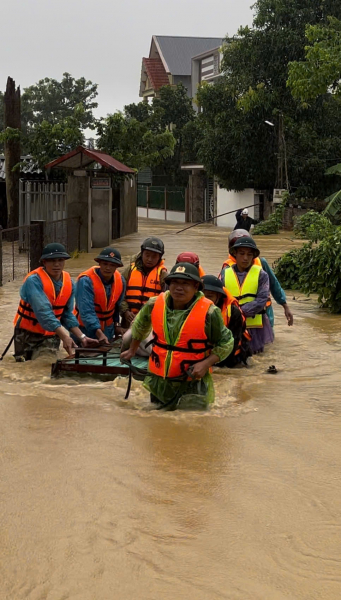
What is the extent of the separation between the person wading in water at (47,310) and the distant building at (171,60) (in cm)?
4380

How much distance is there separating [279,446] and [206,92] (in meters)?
29.1

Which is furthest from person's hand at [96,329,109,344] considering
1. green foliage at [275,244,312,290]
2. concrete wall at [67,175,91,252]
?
concrete wall at [67,175,91,252]

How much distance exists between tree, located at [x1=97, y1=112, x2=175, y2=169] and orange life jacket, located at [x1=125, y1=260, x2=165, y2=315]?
20133mm

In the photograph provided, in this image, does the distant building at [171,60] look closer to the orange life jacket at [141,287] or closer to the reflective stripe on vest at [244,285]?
the reflective stripe on vest at [244,285]

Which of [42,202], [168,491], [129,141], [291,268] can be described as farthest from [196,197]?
[168,491]

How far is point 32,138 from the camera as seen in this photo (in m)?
27.0

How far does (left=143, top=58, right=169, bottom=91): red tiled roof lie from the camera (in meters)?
53.5

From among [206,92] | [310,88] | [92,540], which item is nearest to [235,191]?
[206,92]

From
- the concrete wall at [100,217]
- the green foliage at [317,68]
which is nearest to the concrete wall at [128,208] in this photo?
the concrete wall at [100,217]

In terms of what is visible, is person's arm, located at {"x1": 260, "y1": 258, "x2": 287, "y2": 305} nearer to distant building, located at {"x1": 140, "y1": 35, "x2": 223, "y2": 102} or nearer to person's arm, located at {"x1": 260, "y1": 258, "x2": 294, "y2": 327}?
person's arm, located at {"x1": 260, "y1": 258, "x2": 294, "y2": 327}

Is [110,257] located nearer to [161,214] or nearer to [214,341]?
[214,341]

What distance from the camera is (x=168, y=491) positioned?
5.96 meters

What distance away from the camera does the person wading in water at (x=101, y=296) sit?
9234 millimetres

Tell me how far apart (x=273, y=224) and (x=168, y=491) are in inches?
1025
